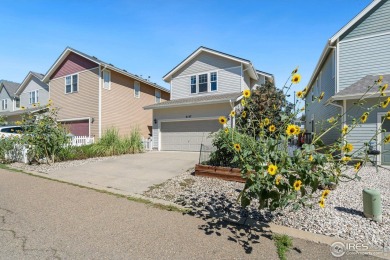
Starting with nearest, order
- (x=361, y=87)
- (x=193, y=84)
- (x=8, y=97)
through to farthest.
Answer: (x=361, y=87)
(x=193, y=84)
(x=8, y=97)

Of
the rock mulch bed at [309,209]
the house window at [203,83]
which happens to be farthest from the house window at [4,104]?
the rock mulch bed at [309,209]

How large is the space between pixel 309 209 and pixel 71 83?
729 inches

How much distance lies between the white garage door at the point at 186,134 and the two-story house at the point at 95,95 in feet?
13.1

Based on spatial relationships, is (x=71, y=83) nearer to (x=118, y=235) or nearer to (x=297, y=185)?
(x=118, y=235)

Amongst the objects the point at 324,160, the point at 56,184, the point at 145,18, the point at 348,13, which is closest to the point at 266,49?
the point at 348,13

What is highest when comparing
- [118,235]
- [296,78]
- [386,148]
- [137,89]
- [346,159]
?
[137,89]

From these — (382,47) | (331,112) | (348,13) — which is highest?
Answer: (348,13)

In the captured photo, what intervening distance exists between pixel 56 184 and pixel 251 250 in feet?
18.2

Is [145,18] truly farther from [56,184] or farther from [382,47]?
[382,47]

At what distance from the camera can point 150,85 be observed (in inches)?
772

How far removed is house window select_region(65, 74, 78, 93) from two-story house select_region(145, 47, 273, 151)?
6743mm

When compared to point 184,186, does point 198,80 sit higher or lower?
higher

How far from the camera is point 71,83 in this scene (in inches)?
671

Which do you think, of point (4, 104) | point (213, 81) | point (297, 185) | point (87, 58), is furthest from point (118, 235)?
point (4, 104)
